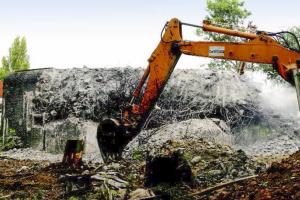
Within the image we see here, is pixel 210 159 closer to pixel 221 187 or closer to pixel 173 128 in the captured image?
pixel 221 187

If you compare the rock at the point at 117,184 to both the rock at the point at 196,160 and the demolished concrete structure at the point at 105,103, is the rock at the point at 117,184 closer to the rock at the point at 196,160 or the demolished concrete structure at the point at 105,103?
the rock at the point at 196,160

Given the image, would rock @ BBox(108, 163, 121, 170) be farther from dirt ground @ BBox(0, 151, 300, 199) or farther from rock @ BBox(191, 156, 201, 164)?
rock @ BBox(191, 156, 201, 164)

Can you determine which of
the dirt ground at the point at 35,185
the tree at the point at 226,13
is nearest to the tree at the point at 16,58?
the tree at the point at 226,13

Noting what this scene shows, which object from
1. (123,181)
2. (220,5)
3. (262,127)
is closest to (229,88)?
(262,127)

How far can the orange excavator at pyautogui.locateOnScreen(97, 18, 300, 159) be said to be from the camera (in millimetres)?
7645

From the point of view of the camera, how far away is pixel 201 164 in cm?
826

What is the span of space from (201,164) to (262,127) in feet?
21.4

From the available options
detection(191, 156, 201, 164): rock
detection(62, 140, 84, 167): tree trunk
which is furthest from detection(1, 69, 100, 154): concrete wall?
detection(191, 156, 201, 164): rock

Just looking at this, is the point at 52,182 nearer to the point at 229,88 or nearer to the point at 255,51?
the point at 255,51

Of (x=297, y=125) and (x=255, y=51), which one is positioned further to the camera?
(x=297, y=125)

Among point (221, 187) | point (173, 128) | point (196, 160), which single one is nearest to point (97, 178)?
point (196, 160)

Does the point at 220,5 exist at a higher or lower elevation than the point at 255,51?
higher

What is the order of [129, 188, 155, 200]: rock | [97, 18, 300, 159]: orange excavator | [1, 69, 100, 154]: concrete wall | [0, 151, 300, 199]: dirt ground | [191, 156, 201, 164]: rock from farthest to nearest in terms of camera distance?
[1, 69, 100, 154]: concrete wall → [191, 156, 201, 164]: rock → [97, 18, 300, 159]: orange excavator → [129, 188, 155, 200]: rock → [0, 151, 300, 199]: dirt ground

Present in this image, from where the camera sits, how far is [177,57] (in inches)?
344
